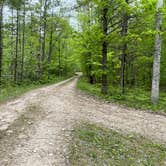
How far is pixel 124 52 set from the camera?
47.3 feet

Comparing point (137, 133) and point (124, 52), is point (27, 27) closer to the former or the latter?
point (124, 52)

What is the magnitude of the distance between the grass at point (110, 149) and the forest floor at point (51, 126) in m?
0.28

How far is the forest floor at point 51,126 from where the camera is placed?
5164 millimetres

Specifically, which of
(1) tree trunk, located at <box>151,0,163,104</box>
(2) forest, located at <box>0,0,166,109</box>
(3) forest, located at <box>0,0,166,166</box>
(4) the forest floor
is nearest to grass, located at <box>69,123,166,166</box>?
(3) forest, located at <box>0,0,166,166</box>

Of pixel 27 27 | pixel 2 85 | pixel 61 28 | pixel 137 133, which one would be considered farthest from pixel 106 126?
pixel 61 28

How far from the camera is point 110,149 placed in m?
5.90

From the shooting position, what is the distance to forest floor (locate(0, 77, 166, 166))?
203 inches

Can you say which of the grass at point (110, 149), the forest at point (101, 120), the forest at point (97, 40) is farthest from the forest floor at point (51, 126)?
the forest at point (97, 40)

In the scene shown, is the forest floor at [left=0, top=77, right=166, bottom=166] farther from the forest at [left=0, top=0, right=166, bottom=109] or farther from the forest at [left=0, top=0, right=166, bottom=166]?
the forest at [left=0, top=0, right=166, bottom=109]

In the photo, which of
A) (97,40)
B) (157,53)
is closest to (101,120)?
(157,53)

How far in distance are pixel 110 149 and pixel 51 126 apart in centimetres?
204

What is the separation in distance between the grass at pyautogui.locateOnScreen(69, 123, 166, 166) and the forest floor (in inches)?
11.0

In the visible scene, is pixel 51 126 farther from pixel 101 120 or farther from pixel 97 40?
Result: pixel 97 40

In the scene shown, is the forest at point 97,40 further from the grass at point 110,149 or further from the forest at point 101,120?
the grass at point 110,149
